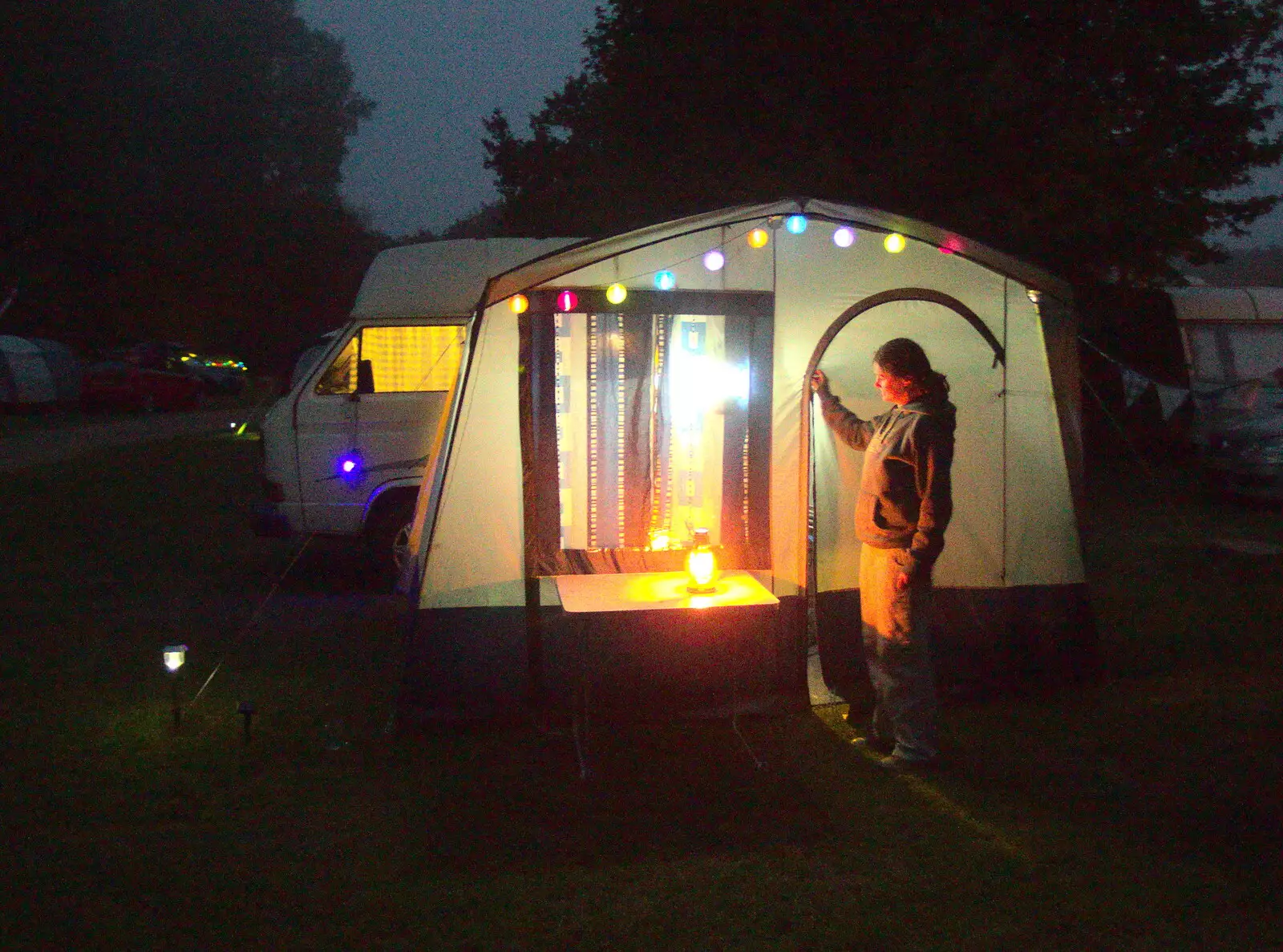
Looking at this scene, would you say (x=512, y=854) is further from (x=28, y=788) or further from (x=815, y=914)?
(x=28, y=788)

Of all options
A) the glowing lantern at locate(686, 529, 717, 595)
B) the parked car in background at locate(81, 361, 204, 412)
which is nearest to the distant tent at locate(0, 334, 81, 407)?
the parked car in background at locate(81, 361, 204, 412)

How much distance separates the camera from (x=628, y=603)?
227 inches

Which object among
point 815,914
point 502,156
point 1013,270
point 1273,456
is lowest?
point 815,914

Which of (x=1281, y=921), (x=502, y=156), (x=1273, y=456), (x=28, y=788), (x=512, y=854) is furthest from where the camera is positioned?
(x=502, y=156)

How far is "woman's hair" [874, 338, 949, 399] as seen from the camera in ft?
18.7

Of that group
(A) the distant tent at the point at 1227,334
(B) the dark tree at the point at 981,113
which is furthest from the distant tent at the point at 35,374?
(A) the distant tent at the point at 1227,334

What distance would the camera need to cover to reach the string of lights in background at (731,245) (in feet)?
20.8

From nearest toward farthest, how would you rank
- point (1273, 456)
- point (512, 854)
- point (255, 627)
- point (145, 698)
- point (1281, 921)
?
point (1281, 921) → point (512, 854) → point (145, 698) → point (255, 627) → point (1273, 456)

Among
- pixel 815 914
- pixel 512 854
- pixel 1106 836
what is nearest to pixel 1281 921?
pixel 1106 836

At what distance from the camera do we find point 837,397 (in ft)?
22.1

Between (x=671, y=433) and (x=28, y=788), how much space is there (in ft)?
11.2

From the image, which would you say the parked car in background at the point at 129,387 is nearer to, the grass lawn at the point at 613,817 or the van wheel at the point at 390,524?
the van wheel at the point at 390,524

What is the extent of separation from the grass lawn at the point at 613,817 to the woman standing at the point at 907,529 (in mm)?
325

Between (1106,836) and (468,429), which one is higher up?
(468,429)
